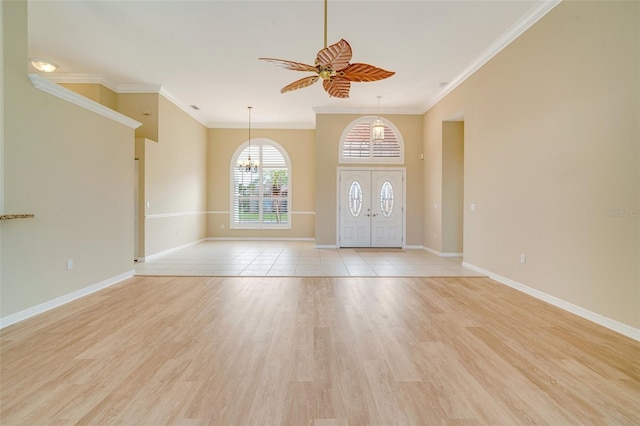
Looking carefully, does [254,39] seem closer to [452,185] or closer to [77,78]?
[77,78]

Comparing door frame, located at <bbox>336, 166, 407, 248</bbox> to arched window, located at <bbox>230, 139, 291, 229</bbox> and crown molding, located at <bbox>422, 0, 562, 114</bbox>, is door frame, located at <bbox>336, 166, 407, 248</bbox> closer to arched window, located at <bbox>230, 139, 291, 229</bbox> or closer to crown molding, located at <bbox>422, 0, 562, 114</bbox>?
arched window, located at <bbox>230, 139, 291, 229</bbox>

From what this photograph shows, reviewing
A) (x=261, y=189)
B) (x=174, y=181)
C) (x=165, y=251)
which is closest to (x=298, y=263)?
(x=165, y=251)

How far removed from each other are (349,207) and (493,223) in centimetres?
389

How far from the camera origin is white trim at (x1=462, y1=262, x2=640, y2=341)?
9.09ft

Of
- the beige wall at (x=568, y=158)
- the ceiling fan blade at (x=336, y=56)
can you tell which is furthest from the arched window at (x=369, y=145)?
the ceiling fan blade at (x=336, y=56)

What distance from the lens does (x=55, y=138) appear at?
11.6ft

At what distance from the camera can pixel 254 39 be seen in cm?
456

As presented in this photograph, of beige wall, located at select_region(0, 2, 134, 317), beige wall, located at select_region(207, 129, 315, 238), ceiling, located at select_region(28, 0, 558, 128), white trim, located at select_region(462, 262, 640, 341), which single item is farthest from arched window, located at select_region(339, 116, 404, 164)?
beige wall, located at select_region(0, 2, 134, 317)

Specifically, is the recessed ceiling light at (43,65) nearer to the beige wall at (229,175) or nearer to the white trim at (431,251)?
the beige wall at (229,175)

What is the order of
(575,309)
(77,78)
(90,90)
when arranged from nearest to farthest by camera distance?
(575,309), (77,78), (90,90)

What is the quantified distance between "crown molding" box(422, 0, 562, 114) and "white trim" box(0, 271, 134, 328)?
671cm

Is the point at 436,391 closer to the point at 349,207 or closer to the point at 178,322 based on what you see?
the point at 178,322

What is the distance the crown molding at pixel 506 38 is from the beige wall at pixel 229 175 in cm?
465

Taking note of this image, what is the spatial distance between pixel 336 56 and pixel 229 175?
7465 mm
